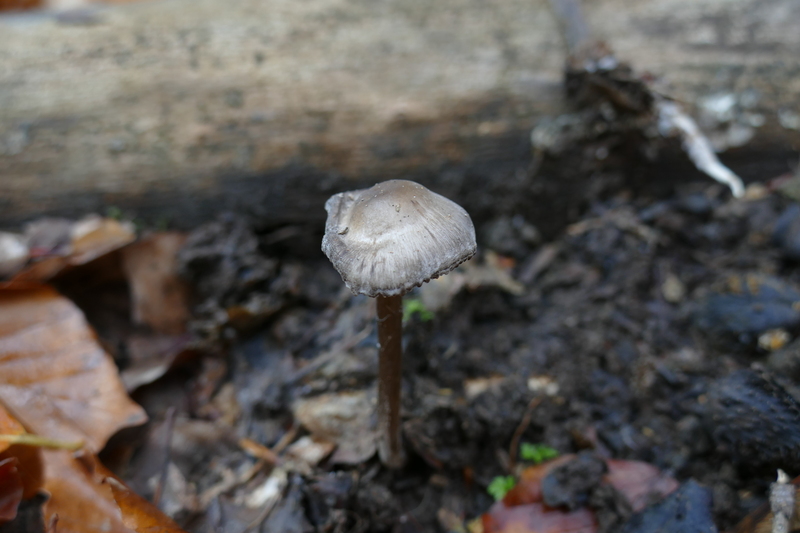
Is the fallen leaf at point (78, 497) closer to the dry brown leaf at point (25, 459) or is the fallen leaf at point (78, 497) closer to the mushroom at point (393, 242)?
the dry brown leaf at point (25, 459)

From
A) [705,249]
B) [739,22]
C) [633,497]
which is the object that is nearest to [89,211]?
[633,497]

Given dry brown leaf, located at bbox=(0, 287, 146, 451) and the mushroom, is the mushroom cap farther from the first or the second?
dry brown leaf, located at bbox=(0, 287, 146, 451)

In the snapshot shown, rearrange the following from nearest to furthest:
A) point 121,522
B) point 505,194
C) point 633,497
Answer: point 121,522
point 633,497
point 505,194

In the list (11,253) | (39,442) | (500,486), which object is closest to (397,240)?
(500,486)

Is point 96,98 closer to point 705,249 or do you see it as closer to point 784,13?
point 705,249

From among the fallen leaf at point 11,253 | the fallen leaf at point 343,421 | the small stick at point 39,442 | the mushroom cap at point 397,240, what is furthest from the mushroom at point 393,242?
the fallen leaf at point 11,253

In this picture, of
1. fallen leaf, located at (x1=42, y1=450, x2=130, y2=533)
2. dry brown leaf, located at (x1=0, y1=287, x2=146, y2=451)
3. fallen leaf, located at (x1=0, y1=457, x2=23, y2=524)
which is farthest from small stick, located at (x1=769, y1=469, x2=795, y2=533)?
fallen leaf, located at (x1=0, y1=457, x2=23, y2=524)
